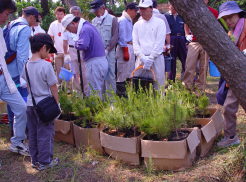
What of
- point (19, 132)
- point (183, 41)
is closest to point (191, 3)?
point (19, 132)

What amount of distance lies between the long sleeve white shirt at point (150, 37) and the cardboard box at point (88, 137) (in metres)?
1.40

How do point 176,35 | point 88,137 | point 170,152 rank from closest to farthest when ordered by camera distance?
point 170,152, point 88,137, point 176,35

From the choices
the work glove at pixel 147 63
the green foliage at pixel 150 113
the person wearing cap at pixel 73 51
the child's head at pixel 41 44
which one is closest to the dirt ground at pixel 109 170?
the green foliage at pixel 150 113

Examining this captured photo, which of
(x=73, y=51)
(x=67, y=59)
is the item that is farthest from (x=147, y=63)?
(x=67, y=59)

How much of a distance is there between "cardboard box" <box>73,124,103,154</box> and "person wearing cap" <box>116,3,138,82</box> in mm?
2389

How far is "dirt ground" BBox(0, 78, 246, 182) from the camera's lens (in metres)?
2.97

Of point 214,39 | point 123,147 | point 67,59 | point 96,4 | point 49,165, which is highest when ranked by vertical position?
point 96,4

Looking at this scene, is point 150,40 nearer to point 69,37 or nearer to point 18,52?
point 18,52

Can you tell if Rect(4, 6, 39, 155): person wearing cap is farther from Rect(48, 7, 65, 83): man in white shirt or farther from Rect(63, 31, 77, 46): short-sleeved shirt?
Rect(48, 7, 65, 83): man in white shirt

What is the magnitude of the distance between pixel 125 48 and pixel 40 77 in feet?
9.57

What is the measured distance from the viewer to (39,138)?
3490 mm

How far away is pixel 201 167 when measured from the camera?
322cm

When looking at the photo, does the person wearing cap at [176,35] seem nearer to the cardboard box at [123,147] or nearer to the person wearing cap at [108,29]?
the person wearing cap at [108,29]

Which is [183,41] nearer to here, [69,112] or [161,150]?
[69,112]
